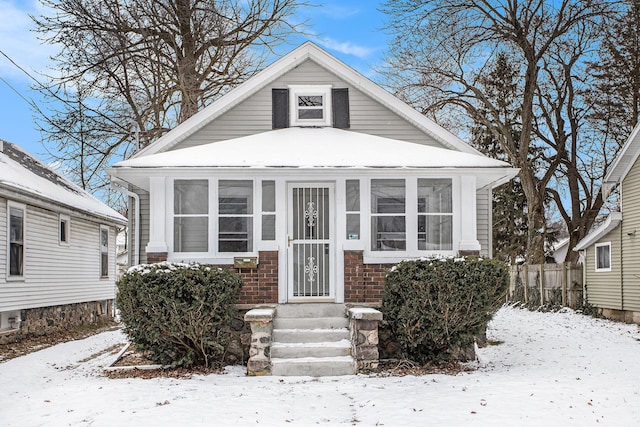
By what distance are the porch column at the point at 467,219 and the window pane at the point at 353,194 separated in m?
1.81

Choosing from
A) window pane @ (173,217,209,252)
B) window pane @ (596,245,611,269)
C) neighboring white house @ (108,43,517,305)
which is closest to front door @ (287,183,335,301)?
neighboring white house @ (108,43,517,305)

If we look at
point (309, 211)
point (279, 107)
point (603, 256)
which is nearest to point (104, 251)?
point (279, 107)

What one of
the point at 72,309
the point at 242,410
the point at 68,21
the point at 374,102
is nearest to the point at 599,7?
the point at 374,102

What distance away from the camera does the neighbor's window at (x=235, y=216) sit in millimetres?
11594

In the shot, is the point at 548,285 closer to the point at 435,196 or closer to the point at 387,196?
the point at 435,196

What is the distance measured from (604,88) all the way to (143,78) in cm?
1699

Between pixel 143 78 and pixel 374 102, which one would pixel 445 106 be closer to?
pixel 143 78

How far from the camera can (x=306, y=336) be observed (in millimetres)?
10438

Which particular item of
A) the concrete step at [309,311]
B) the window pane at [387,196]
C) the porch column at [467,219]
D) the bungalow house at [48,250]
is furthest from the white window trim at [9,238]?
the porch column at [467,219]

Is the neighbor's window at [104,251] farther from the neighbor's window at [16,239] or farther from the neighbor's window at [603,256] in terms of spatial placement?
the neighbor's window at [603,256]

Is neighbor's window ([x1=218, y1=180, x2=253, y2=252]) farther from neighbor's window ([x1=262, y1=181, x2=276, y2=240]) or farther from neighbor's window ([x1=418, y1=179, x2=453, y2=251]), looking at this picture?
neighbor's window ([x1=418, y1=179, x2=453, y2=251])

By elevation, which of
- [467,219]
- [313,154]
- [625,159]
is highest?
[625,159]

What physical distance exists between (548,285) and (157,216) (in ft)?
49.2

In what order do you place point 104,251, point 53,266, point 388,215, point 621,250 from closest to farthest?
1. point 388,215
2. point 53,266
3. point 621,250
4. point 104,251
